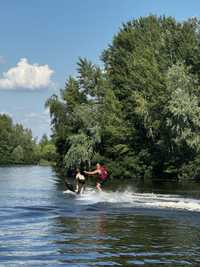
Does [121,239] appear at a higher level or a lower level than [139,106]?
lower

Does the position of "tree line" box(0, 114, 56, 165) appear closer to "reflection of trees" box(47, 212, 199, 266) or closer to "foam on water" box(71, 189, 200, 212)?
"foam on water" box(71, 189, 200, 212)

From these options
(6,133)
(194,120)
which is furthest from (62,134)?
(6,133)

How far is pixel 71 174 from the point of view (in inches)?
3019

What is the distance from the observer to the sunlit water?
16375 mm

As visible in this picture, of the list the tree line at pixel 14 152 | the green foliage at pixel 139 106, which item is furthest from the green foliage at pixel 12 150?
the green foliage at pixel 139 106

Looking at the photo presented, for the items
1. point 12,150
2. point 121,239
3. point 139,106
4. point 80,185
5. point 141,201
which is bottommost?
point 121,239

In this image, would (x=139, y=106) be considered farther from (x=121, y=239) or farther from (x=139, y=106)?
(x=121, y=239)

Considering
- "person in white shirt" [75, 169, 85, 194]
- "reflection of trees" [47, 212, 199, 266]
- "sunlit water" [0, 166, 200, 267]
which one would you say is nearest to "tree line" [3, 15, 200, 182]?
"person in white shirt" [75, 169, 85, 194]

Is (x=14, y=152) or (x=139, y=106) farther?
(x=14, y=152)

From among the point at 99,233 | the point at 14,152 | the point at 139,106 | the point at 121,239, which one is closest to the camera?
the point at 121,239

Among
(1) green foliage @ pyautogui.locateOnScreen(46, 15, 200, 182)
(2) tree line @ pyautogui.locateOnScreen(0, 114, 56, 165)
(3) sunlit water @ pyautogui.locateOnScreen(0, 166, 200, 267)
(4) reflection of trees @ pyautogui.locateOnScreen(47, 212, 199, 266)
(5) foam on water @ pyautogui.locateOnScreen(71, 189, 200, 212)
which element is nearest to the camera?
(3) sunlit water @ pyautogui.locateOnScreen(0, 166, 200, 267)

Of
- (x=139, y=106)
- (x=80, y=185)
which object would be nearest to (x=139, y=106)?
(x=139, y=106)

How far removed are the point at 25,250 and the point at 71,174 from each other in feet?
195

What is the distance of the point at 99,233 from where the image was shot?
21062 mm
